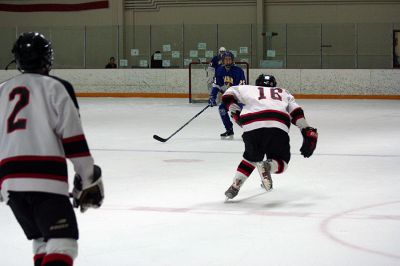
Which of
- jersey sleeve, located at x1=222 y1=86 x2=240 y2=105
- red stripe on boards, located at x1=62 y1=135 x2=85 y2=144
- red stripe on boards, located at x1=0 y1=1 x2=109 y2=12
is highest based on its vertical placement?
red stripe on boards, located at x1=0 y1=1 x2=109 y2=12

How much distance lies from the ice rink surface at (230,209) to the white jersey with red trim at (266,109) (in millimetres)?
557

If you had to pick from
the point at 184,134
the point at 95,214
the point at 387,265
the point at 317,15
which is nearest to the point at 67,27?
the point at 317,15

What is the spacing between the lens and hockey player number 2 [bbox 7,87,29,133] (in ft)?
9.25

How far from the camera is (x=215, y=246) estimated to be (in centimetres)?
445

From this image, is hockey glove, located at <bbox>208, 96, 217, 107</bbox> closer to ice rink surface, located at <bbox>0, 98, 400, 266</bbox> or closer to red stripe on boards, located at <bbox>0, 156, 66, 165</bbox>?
ice rink surface, located at <bbox>0, 98, 400, 266</bbox>

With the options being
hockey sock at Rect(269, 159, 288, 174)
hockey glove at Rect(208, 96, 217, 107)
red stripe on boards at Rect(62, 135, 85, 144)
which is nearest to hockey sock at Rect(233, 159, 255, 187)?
hockey sock at Rect(269, 159, 288, 174)

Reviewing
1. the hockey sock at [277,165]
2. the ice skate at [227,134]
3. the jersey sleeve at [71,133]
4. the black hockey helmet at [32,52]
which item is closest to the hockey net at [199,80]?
the ice skate at [227,134]

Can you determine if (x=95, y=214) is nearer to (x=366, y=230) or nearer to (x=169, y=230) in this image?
(x=169, y=230)

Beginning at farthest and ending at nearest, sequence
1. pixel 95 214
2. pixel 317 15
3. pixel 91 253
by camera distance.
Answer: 1. pixel 317 15
2. pixel 95 214
3. pixel 91 253

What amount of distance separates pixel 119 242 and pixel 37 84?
6.21 ft

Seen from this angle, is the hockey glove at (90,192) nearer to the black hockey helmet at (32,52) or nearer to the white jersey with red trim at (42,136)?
the white jersey with red trim at (42,136)

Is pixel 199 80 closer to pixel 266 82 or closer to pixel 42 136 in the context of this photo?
pixel 266 82

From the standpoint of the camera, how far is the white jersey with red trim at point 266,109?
19.7ft

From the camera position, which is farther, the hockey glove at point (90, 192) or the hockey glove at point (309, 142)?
the hockey glove at point (309, 142)
